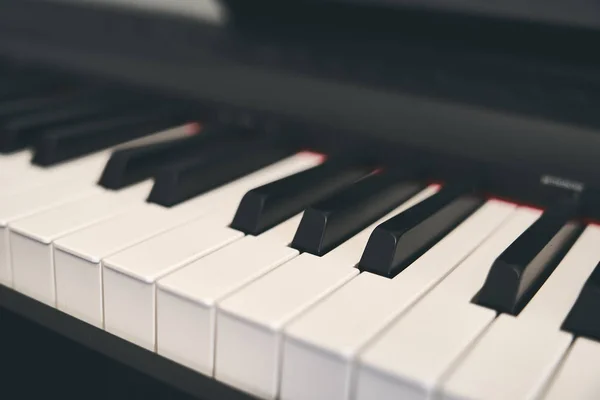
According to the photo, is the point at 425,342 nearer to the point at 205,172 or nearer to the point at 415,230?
the point at 415,230

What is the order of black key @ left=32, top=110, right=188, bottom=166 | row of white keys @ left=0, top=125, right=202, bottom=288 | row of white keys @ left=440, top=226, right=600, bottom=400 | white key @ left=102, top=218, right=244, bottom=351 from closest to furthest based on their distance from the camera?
row of white keys @ left=440, top=226, right=600, bottom=400
white key @ left=102, top=218, right=244, bottom=351
row of white keys @ left=0, top=125, right=202, bottom=288
black key @ left=32, top=110, right=188, bottom=166

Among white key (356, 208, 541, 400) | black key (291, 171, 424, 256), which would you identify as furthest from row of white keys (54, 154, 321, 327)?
white key (356, 208, 541, 400)

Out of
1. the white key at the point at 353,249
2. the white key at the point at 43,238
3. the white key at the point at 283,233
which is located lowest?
the white key at the point at 43,238

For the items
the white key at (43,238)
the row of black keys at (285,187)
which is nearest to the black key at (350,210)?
the row of black keys at (285,187)

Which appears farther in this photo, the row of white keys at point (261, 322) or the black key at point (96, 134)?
the black key at point (96, 134)

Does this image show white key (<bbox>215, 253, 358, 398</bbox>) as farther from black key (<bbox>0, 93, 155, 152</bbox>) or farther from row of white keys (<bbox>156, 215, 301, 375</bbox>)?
black key (<bbox>0, 93, 155, 152</bbox>)

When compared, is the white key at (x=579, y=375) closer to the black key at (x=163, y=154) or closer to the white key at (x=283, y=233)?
the white key at (x=283, y=233)

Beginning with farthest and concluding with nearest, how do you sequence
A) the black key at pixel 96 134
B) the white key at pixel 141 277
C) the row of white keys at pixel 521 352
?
the black key at pixel 96 134 < the white key at pixel 141 277 < the row of white keys at pixel 521 352

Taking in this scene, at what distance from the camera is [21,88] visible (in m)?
1.12

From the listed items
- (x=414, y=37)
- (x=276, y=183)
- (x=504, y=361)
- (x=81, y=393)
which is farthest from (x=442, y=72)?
(x=81, y=393)

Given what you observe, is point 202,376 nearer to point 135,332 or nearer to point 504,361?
point 135,332

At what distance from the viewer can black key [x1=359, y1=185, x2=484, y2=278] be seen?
640 mm

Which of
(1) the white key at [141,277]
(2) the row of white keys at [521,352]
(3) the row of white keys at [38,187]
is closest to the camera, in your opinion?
(2) the row of white keys at [521,352]

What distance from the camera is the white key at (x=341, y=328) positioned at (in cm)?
53
